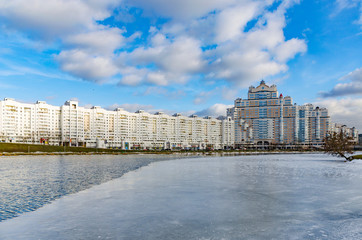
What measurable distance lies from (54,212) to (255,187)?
14685 mm

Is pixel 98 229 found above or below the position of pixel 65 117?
below

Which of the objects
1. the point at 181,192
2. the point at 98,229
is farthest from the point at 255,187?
the point at 98,229

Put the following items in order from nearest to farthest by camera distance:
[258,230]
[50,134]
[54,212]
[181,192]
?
[258,230] < [54,212] < [181,192] < [50,134]

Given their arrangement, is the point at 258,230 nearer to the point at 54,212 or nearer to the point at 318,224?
the point at 318,224

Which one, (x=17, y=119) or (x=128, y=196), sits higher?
(x=17, y=119)

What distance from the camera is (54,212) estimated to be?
45.6 ft

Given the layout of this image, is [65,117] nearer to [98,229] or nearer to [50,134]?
[50,134]

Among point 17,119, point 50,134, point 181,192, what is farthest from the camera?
Answer: point 50,134

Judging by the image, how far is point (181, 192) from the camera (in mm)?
19875

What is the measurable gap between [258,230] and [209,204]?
5.10 m

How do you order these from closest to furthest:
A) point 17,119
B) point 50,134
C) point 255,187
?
point 255,187 < point 17,119 < point 50,134

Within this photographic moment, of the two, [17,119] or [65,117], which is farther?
[65,117]

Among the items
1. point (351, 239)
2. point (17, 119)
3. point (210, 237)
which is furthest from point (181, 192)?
point (17, 119)

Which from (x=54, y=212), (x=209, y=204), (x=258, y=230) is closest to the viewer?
(x=258, y=230)
